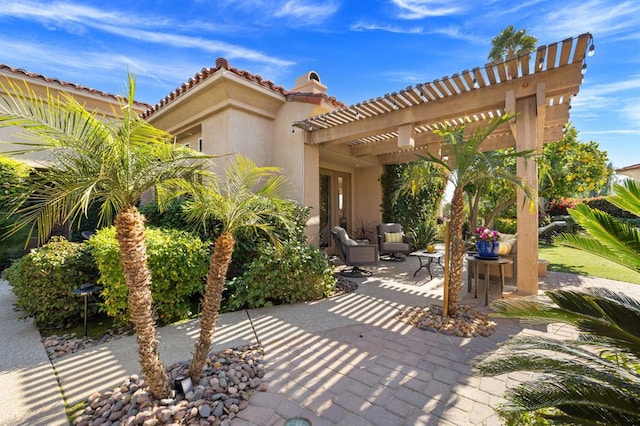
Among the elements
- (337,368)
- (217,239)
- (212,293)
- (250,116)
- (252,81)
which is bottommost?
(337,368)

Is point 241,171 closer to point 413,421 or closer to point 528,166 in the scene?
point 413,421

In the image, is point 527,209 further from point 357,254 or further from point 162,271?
point 162,271

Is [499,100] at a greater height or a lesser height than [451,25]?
lesser

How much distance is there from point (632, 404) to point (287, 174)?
789 cm

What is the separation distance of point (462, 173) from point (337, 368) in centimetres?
361

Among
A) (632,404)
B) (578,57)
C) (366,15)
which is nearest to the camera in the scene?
(632,404)

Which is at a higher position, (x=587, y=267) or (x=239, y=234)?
(x=239, y=234)

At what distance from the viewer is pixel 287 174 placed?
8.61m

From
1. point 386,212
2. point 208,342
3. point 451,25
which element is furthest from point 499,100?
point 386,212

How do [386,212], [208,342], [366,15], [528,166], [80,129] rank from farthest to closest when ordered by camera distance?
[386,212] → [366,15] → [528,166] → [208,342] → [80,129]

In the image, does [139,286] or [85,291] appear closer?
[139,286]

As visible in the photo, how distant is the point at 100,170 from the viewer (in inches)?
90.4

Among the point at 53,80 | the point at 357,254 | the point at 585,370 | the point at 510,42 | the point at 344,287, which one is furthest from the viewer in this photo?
the point at 510,42

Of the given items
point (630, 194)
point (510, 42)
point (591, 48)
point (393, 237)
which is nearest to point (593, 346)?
point (630, 194)
